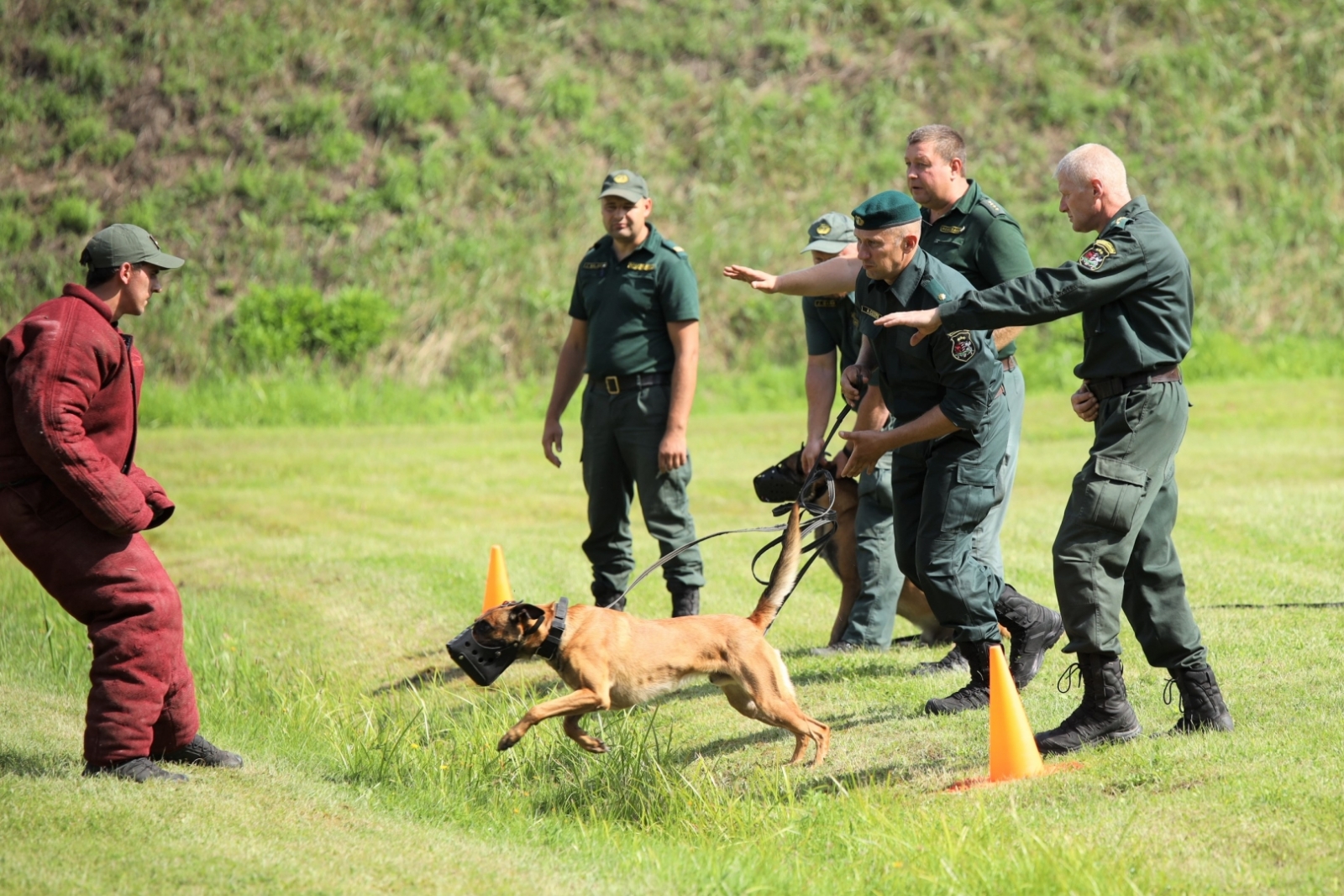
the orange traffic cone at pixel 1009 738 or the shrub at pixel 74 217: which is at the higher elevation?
the shrub at pixel 74 217

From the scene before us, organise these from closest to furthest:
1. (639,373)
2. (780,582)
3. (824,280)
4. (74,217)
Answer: (780,582), (824,280), (639,373), (74,217)

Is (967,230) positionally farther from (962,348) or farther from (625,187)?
(625,187)

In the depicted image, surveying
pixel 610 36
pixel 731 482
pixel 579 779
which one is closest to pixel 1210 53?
pixel 610 36

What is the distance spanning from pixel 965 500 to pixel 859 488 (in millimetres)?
1582

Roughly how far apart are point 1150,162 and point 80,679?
63.6ft

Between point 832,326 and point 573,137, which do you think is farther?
point 573,137

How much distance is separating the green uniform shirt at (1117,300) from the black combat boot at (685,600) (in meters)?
3.04

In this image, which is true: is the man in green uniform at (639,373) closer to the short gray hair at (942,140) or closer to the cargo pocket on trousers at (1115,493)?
the short gray hair at (942,140)

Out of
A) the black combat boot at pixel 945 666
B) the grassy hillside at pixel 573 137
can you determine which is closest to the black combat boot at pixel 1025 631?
the black combat boot at pixel 945 666

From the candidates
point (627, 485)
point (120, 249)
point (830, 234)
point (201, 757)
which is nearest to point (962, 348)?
point (830, 234)

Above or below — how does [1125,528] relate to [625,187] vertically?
below

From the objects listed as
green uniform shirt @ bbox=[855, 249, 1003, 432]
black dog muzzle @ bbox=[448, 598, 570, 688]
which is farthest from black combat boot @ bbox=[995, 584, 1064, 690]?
black dog muzzle @ bbox=[448, 598, 570, 688]

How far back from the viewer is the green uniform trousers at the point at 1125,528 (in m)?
4.80

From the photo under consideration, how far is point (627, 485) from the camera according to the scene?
24.7 ft
